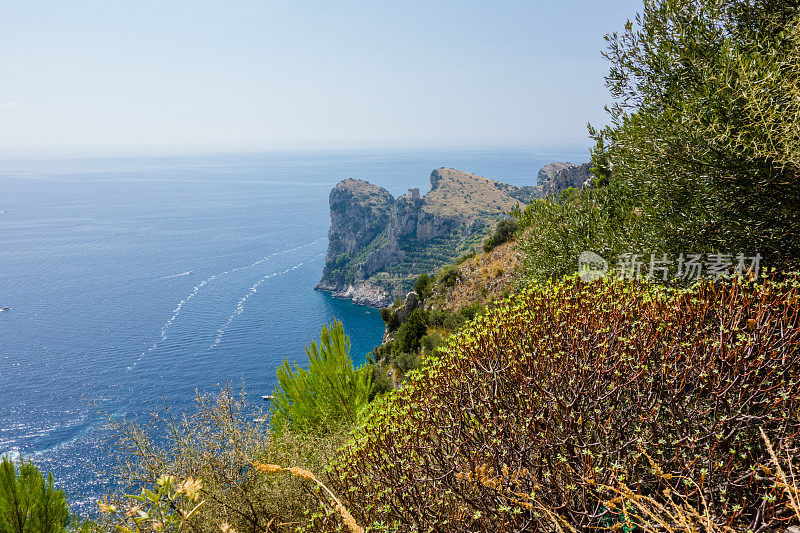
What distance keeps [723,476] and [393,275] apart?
109 meters

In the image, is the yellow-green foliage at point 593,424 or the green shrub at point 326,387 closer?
the yellow-green foliage at point 593,424

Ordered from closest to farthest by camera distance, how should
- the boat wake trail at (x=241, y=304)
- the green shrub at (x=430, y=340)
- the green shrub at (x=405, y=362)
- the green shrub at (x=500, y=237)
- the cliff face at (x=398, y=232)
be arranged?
1. the green shrub at (x=405, y=362)
2. the green shrub at (x=430, y=340)
3. the green shrub at (x=500, y=237)
4. the boat wake trail at (x=241, y=304)
5. the cliff face at (x=398, y=232)

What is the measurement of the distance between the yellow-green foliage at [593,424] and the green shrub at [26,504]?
7.07 meters

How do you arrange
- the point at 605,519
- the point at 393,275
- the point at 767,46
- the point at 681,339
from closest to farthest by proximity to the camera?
the point at 605,519 → the point at 681,339 → the point at 767,46 → the point at 393,275

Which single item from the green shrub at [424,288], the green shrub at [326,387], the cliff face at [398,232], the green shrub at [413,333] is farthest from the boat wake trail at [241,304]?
the green shrub at [326,387]

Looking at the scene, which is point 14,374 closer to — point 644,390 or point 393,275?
point 393,275

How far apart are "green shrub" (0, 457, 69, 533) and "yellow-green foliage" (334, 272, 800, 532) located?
7.07 meters

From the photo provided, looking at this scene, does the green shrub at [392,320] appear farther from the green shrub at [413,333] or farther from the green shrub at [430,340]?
the green shrub at [430,340]

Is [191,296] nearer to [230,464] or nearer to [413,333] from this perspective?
[413,333]

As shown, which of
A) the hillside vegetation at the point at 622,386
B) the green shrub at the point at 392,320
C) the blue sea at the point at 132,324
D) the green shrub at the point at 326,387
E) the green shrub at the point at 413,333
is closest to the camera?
the hillside vegetation at the point at 622,386

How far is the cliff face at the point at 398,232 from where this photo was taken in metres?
111

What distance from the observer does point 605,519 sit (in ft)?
15.3

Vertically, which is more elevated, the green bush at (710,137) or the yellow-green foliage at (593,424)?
the green bush at (710,137)

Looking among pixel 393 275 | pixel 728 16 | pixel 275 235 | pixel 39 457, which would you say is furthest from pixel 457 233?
pixel 728 16
